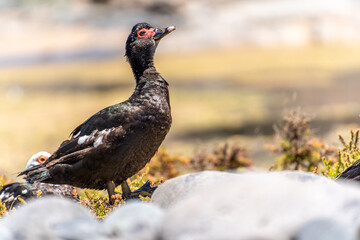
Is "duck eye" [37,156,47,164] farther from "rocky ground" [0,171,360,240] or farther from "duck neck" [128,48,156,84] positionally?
"rocky ground" [0,171,360,240]

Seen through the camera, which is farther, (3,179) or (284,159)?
(284,159)

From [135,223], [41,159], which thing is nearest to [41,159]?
[41,159]

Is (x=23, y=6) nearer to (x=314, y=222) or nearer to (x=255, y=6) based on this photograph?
(x=255, y=6)

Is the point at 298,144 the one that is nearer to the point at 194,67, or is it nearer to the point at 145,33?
the point at 145,33

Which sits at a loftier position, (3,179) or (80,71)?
(80,71)

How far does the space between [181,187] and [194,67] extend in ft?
57.3

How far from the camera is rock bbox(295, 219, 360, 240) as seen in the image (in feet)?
9.38

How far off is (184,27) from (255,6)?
377cm

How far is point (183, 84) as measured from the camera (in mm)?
18594

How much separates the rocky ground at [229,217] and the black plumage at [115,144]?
1325 millimetres

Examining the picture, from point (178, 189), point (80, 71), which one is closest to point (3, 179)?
point (178, 189)

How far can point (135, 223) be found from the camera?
330cm

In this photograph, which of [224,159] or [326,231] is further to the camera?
[224,159]

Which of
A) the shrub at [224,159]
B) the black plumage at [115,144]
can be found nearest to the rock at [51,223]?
the black plumage at [115,144]
